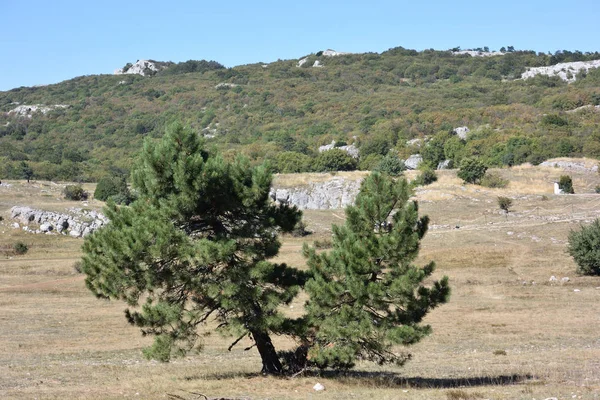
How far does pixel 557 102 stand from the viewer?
5207 inches

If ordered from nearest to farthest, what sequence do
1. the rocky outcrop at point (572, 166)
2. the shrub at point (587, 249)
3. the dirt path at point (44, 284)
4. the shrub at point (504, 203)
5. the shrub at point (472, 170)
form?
the shrub at point (587, 249) < the dirt path at point (44, 284) < the shrub at point (504, 203) < the shrub at point (472, 170) < the rocky outcrop at point (572, 166)

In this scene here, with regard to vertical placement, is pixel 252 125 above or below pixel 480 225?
above

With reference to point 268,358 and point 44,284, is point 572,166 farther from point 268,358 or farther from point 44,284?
point 268,358

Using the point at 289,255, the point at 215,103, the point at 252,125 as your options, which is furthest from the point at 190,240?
the point at 215,103

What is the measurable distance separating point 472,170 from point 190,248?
6401 cm

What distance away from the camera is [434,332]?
26.9m

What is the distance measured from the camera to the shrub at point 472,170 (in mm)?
75000

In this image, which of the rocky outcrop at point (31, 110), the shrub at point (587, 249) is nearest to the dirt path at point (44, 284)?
the shrub at point (587, 249)

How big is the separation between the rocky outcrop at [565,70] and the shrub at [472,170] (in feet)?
380

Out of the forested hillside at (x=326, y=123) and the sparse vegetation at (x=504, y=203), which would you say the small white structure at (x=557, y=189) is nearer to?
the sparse vegetation at (x=504, y=203)

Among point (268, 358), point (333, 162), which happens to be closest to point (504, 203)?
point (333, 162)

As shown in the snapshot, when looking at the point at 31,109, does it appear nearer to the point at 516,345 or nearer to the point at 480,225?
the point at 480,225

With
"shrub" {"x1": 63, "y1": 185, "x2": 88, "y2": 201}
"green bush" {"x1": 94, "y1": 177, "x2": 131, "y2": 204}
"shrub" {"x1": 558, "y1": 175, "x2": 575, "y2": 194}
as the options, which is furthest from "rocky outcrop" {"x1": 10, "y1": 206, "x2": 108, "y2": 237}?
"shrub" {"x1": 558, "y1": 175, "x2": 575, "y2": 194}

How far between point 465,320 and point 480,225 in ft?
93.9
